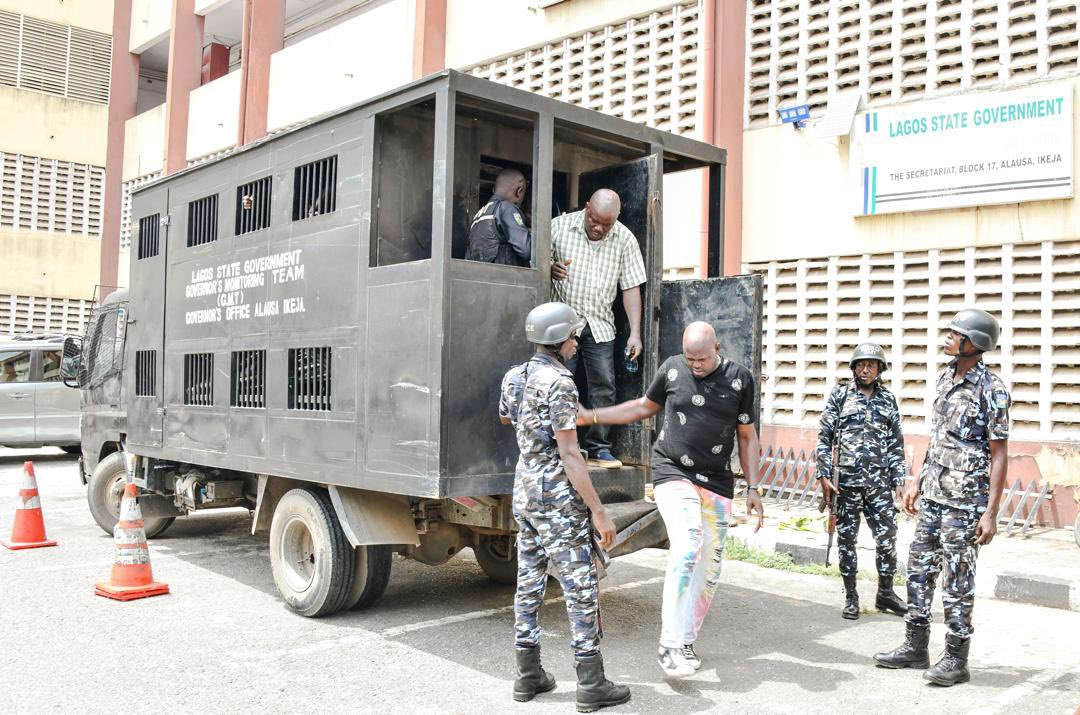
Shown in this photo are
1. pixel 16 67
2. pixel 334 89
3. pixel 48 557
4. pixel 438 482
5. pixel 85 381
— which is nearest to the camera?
pixel 438 482

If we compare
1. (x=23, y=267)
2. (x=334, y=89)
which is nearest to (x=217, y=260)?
(x=334, y=89)

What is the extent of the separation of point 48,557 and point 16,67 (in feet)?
56.8

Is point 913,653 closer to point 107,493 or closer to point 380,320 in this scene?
point 380,320

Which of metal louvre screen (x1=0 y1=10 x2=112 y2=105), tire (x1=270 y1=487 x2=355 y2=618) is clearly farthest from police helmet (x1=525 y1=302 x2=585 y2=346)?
metal louvre screen (x1=0 y1=10 x2=112 y2=105)

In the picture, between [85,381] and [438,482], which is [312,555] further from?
[85,381]

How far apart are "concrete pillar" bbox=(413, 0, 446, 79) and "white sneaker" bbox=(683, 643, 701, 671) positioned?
10.8m

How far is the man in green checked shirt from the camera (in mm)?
5602

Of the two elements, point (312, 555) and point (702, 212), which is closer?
point (312, 555)

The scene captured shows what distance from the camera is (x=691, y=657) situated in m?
4.62

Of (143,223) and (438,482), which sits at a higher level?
(143,223)

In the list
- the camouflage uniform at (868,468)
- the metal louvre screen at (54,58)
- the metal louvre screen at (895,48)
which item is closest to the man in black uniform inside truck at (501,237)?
the camouflage uniform at (868,468)

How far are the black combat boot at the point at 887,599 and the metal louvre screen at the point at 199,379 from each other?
4617mm

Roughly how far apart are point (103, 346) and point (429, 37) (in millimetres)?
7212

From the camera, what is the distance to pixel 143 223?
7617mm
